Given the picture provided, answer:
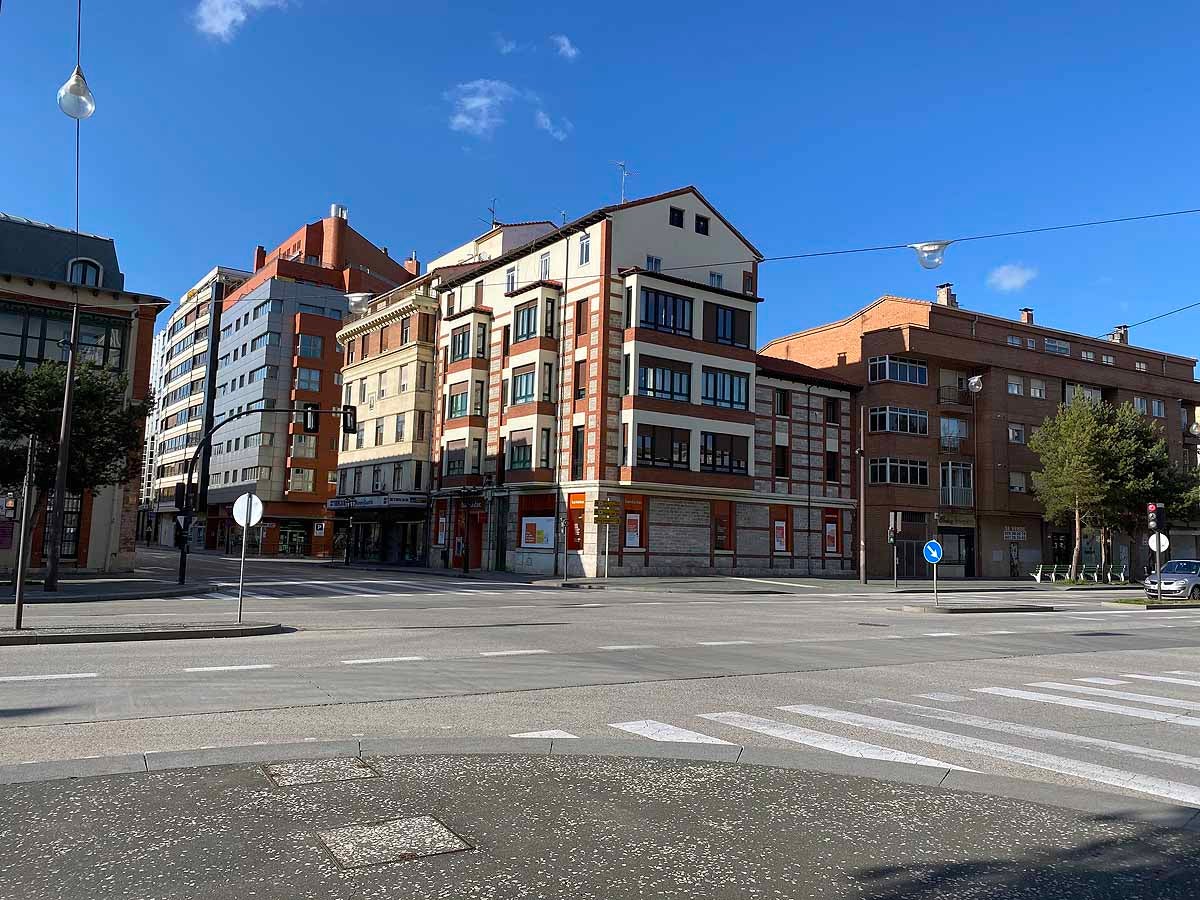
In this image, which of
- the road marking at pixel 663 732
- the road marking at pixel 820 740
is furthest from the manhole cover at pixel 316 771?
the road marking at pixel 820 740

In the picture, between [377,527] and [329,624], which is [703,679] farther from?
[377,527]

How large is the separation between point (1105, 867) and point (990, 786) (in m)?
1.51

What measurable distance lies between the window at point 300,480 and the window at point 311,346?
948cm

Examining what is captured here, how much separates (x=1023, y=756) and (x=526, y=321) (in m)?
40.1

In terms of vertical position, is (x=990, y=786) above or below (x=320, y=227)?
below

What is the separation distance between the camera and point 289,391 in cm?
7100

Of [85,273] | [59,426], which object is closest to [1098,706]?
[59,426]

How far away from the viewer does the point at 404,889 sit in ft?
12.7

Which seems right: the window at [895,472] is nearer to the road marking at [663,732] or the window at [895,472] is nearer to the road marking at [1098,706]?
the road marking at [1098,706]

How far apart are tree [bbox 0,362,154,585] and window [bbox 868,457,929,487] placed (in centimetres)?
3707

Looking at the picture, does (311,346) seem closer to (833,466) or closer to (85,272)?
(85,272)

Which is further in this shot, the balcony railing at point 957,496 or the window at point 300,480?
the window at point 300,480

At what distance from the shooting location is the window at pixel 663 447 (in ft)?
133

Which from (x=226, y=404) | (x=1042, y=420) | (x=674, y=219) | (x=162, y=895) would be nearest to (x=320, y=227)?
(x=226, y=404)
